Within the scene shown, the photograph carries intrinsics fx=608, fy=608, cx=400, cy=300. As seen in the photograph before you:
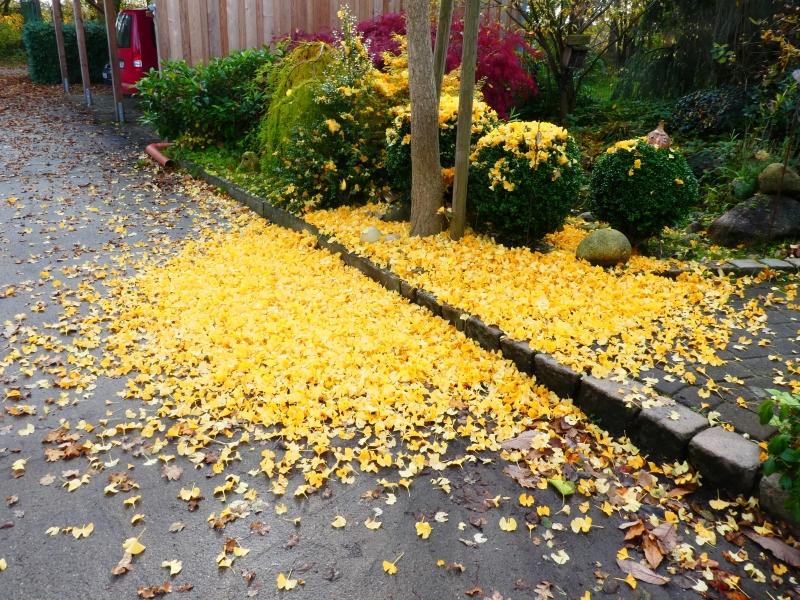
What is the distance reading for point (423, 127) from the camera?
17.3 feet

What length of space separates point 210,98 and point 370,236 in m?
4.89

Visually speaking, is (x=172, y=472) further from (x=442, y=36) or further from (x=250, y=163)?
(x=250, y=163)

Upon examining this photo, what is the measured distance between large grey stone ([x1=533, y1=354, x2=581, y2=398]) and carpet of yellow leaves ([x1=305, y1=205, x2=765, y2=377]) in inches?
3.1

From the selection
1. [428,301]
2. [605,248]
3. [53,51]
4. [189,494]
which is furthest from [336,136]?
[53,51]

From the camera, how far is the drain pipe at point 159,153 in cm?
913

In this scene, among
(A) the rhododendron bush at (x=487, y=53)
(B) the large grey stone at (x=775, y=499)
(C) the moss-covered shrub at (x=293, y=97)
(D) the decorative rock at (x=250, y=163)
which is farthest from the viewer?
(D) the decorative rock at (x=250, y=163)

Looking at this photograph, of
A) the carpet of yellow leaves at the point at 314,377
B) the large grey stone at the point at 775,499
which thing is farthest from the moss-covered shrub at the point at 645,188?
the large grey stone at the point at 775,499

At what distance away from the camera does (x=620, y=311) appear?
13.6 ft

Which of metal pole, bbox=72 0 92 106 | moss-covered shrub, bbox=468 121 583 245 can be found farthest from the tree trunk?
metal pole, bbox=72 0 92 106

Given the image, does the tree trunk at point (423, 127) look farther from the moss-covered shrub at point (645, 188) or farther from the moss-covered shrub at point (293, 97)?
the moss-covered shrub at point (293, 97)

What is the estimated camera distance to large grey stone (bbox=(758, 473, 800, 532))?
253cm

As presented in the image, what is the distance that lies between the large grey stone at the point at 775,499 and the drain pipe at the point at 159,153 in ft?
28.6

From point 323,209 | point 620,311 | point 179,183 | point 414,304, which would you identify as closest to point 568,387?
point 620,311

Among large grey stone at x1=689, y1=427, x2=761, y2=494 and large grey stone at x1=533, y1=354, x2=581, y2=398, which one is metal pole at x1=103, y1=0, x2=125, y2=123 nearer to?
large grey stone at x1=533, y1=354, x2=581, y2=398
